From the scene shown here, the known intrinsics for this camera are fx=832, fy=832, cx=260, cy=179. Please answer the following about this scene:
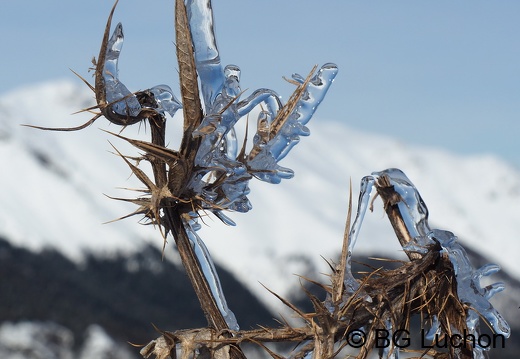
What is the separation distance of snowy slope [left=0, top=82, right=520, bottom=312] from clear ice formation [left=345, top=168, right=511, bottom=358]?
82.8ft

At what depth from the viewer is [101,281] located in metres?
37.9

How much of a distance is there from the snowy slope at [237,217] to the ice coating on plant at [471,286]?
83.0ft

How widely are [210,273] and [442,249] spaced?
0.58 m

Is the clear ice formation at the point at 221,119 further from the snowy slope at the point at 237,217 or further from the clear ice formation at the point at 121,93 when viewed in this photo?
the snowy slope at the point at 237,217

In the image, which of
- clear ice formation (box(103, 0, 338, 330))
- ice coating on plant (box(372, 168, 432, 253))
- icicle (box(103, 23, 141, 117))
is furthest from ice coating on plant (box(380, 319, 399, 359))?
icicle (box(103, 23, 141, 117))

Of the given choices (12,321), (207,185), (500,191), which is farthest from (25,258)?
(500,191)

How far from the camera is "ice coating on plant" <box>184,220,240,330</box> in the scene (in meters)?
2.10

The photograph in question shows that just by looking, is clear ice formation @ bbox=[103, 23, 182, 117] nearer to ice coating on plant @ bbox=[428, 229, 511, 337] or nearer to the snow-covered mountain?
ice coating on plant @ bbox=[428, 229, 511, 337]

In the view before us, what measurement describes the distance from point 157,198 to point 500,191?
217ft

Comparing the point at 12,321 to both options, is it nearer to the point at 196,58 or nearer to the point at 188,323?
the point at 188,323

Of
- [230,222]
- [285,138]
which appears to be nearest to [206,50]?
[285,138]

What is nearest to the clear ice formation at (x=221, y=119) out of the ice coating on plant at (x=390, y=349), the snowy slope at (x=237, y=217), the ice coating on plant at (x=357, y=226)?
the ice coating on plant at (x=357, y=226)

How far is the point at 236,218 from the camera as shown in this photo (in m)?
32.6

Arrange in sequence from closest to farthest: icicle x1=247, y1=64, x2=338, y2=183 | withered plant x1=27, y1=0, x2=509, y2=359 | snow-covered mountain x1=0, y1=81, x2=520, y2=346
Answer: withered plant x1=27, y1=0, x2=509, y2=359 < icicle x1=247, y1=64, x2=338, y2=183 < snow-covered mountain x1=0, y1=81, x2=520, y2=346
